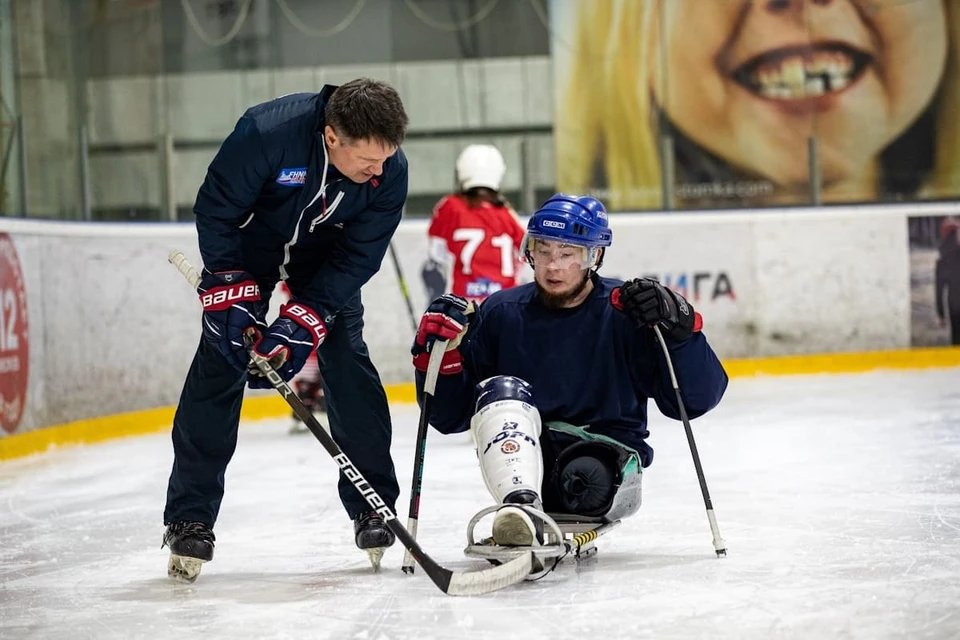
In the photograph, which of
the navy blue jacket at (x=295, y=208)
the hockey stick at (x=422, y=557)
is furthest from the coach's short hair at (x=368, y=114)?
the hockey stick at (x=422, y=557)

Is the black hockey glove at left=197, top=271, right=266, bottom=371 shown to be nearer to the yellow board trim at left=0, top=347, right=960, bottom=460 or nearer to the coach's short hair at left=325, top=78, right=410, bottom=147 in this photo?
the coach's short hair at left=325, top=78, right=410, bottom=147

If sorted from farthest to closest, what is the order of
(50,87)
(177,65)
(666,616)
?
1. (177,65)
2. (50,87)
3. (666,616)

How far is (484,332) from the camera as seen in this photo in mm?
2979

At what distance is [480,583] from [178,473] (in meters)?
0.76

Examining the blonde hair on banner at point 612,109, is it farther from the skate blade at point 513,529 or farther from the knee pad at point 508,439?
the skate blade at point 513,529

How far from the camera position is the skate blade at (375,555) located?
113 inches

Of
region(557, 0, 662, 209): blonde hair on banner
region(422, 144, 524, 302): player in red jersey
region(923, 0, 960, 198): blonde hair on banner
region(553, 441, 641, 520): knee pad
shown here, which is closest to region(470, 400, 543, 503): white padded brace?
region(553, 441, 641, 520): knee pad

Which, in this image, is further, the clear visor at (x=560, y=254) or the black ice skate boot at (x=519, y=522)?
the clear visor at (x=560, y=254)

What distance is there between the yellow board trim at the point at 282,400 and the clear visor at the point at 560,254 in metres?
3.00

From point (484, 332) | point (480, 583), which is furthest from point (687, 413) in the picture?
point (480, 583)

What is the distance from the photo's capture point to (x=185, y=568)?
2.84 meters

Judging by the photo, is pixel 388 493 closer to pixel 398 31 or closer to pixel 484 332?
pixel 484 332

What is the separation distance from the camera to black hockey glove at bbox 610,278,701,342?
273cm

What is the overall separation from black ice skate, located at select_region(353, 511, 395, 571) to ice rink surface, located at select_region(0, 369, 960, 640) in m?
0.05
